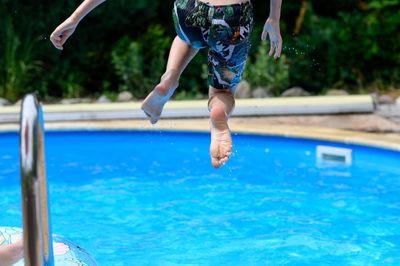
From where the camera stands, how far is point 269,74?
10438 millimetres

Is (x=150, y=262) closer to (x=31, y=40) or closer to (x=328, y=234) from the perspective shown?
(x=328, y=234)

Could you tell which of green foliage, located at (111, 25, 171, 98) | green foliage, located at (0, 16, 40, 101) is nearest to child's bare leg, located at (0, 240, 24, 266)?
green foliage, located at (111, 25, 171, 98)

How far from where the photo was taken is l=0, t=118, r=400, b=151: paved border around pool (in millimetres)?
8141

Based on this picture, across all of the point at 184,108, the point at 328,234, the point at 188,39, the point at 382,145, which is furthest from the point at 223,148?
the point at 184,108

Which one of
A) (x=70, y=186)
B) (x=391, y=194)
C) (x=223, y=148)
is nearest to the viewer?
(x=223, y=148)

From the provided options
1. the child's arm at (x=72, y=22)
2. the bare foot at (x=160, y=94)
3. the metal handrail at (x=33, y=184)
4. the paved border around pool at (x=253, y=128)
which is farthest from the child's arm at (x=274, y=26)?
the paved border around pool at (x=253, y=128)

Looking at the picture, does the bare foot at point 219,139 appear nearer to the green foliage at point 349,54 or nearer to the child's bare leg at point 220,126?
the child's bare leg at point 220,126

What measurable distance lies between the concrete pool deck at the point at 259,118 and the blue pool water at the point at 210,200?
0.11 m

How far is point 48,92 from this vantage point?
11.4m

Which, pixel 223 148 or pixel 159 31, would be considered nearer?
pixel 223 148

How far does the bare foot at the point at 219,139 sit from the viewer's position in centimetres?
373

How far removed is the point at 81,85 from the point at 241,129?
348 centimetres

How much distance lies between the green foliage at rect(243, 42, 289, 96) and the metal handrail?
797 cm

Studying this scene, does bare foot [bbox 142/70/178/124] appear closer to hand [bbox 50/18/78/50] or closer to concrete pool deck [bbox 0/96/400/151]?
hand [bbox 50/18/78/50]
